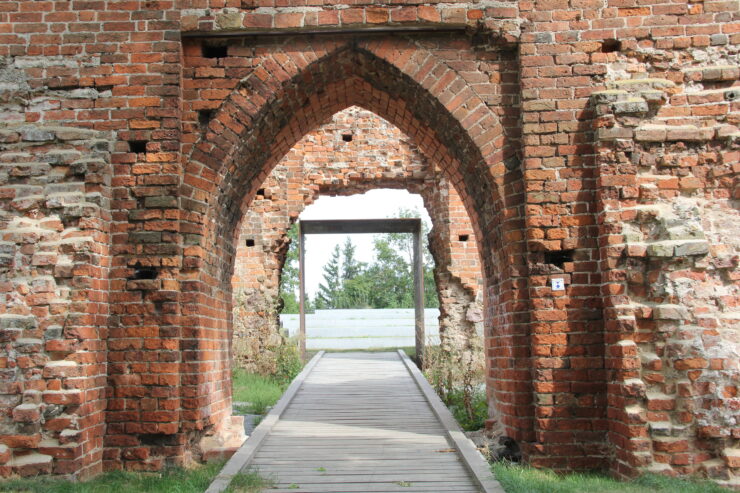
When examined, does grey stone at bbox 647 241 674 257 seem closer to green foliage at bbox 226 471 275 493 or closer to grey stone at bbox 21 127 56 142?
green foliage at bbox 226 471 275 493

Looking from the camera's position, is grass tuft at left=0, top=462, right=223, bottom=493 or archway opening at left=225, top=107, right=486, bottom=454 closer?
grass tuft at left=0, top=462, right=223, bottom=493

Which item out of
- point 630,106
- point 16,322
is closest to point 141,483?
point 16,322

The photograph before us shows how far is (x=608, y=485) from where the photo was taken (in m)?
4.45

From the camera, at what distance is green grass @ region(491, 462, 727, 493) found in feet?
14.0

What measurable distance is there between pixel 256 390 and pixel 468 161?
19.2 ft

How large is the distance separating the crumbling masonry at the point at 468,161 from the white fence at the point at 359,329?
1222 cm

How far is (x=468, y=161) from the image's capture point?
5883 millimetres

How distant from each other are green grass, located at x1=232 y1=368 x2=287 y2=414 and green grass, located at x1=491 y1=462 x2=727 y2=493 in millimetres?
4574

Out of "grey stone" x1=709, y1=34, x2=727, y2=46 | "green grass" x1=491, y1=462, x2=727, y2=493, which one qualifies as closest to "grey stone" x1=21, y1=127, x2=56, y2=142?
"green grass" x1=491, y1=462, x2=727, y2=493

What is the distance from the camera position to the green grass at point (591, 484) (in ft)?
14.0

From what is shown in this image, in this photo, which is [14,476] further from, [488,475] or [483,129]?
[483,129]

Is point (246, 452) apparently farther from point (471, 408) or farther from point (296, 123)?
point (471, 408)

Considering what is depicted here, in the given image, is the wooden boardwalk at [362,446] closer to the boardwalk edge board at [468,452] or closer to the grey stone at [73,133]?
the boardwalk edge board at [468,452]

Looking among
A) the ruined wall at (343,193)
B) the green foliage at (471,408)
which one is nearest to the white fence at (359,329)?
the ruined wall at (343,193)
